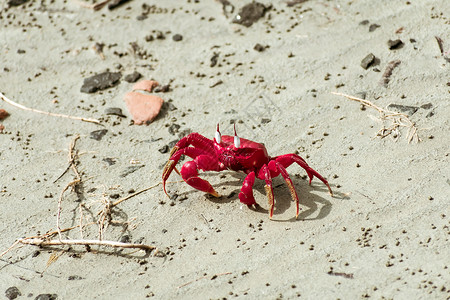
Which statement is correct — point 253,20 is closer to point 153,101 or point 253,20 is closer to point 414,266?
point 153,101

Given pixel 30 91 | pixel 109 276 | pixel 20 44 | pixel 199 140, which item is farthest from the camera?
pixel 20 44

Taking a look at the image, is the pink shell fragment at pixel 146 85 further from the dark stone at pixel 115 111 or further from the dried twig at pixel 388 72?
the dried twig at pixel 388 72

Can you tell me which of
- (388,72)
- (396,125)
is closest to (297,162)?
(396,125)

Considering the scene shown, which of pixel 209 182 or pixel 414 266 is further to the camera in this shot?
pixel 209 182

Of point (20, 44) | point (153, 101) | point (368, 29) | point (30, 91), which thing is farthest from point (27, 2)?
point (368, 29)

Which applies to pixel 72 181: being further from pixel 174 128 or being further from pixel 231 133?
pixel 231 133

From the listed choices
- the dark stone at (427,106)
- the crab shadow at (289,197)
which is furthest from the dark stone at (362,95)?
the crab shadow at (289,197)

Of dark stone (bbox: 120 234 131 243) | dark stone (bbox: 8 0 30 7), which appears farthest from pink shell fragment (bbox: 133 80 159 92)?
dark stone (bbox: 8 0 30 7)
